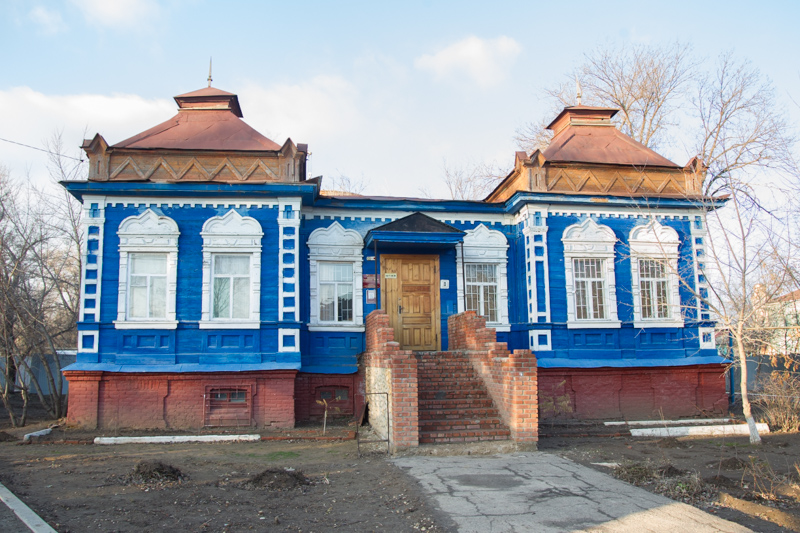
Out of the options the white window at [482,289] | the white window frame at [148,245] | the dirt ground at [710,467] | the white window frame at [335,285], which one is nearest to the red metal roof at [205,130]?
the white window frame at [148,245]

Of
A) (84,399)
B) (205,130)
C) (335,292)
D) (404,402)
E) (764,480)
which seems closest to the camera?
(764,480)

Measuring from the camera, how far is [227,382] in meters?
12.6

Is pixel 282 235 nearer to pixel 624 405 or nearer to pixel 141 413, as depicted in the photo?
pixel 141 413

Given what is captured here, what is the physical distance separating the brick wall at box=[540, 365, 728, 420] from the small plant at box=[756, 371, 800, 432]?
183cm

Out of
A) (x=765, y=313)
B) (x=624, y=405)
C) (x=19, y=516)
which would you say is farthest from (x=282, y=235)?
(x=765, y=313)

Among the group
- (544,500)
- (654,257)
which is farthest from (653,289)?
(544,500)

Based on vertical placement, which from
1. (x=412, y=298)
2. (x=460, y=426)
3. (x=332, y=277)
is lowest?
(x=460, y=426)

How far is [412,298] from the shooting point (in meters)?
14.3

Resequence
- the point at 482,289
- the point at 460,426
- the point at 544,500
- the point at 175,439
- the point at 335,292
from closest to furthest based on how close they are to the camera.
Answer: the point at 544,500 → the point at 460,426 → the point at 175,439 → the point at 335,292 → the point at 482,289

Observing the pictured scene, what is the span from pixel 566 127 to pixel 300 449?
11581mm

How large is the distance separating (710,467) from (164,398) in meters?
10.3

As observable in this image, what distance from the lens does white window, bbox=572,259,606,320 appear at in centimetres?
1411

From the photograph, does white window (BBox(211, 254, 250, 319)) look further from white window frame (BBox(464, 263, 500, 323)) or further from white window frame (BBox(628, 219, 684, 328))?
white window frame (BBox(628, 219, 684, 328))

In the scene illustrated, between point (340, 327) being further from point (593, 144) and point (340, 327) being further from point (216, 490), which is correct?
point (593, 144)
